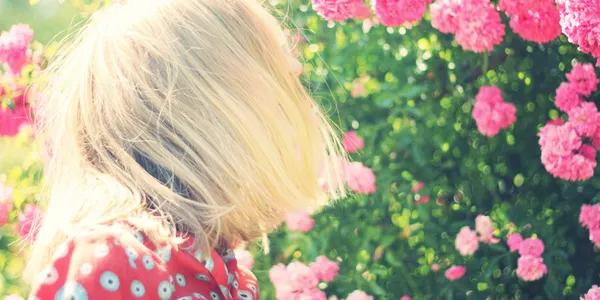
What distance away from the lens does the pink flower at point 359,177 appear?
10.0 ft

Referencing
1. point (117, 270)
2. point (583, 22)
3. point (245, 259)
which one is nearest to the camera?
point (117, 270)

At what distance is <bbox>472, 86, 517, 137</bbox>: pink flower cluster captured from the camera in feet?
10.2

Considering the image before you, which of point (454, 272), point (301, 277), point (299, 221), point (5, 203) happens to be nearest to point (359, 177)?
point (299, 221)

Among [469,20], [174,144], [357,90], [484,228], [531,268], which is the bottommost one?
[531,268]

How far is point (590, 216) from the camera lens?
3113mm

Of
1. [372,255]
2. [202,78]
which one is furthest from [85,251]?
[372,255]

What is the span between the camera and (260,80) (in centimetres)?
162

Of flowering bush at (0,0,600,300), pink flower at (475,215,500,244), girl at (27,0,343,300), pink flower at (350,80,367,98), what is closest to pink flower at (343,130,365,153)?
flowering bush at (0,0,600,300)

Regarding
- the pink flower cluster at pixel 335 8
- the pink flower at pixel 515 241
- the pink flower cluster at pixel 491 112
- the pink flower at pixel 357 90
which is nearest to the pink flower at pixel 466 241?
the pink flower at pixel 515 241

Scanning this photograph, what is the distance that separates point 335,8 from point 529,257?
3.63 feet

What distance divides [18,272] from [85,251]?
2.08 m

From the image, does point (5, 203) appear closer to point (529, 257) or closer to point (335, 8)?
point (335, 8)

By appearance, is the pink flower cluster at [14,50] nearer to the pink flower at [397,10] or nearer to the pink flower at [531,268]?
the pink flower at [397,10]

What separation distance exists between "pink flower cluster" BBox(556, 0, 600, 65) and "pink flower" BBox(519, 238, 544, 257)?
0.99 metres
